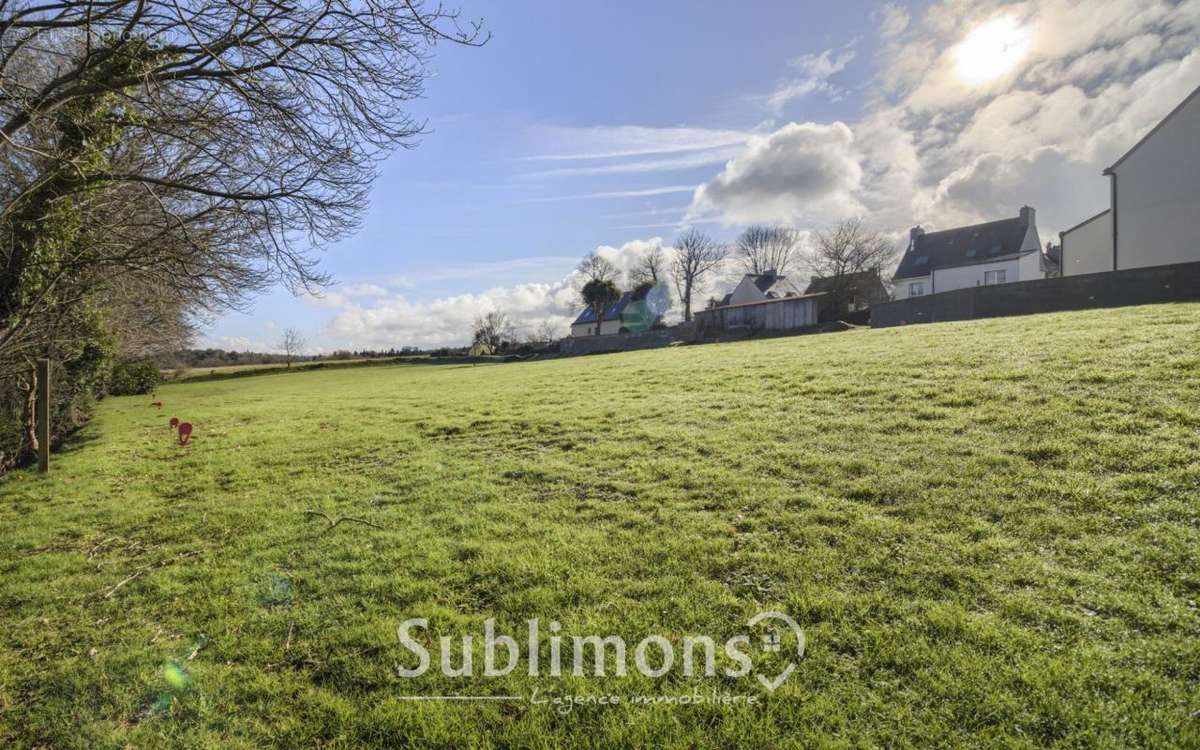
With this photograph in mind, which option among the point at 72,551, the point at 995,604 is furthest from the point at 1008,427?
the point at 72,551

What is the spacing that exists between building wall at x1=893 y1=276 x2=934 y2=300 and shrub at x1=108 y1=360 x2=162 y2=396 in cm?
5217

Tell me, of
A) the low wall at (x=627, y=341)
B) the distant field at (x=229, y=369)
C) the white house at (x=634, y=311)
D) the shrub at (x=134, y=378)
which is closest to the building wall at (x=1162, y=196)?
the low wall at (x=627, y=341)

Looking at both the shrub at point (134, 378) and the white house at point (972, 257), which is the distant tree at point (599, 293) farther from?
the shrub at point (134, 378)

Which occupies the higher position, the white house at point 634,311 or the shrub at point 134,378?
the white house at point 634,311

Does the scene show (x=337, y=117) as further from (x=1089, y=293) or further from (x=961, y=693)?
(x=1089, y=293)

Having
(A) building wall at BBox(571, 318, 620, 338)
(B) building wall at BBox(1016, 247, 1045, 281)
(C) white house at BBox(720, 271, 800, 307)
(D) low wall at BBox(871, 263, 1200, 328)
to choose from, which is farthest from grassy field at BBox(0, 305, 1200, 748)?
(A) building wall at BBox(571, 318, 620, 338)

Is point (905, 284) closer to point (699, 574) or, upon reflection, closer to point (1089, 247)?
point (1089, 247)

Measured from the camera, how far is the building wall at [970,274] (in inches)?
1478

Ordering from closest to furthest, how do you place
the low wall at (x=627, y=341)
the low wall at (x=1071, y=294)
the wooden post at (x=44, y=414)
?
1. the wooden post at (x=44, y=414)
2. the low wall at (x=1071, y=294)
3. the low wall at (x=627, y=341)

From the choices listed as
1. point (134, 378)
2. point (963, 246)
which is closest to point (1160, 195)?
point (963, 246)

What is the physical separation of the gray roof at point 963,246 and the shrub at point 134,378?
2162 inches

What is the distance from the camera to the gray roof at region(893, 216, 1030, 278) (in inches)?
1512

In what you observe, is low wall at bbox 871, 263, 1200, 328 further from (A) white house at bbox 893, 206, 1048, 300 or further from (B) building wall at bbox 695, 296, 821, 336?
(A) white house at bbox 893, 206, 1048, 300

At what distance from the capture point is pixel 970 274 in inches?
1558
